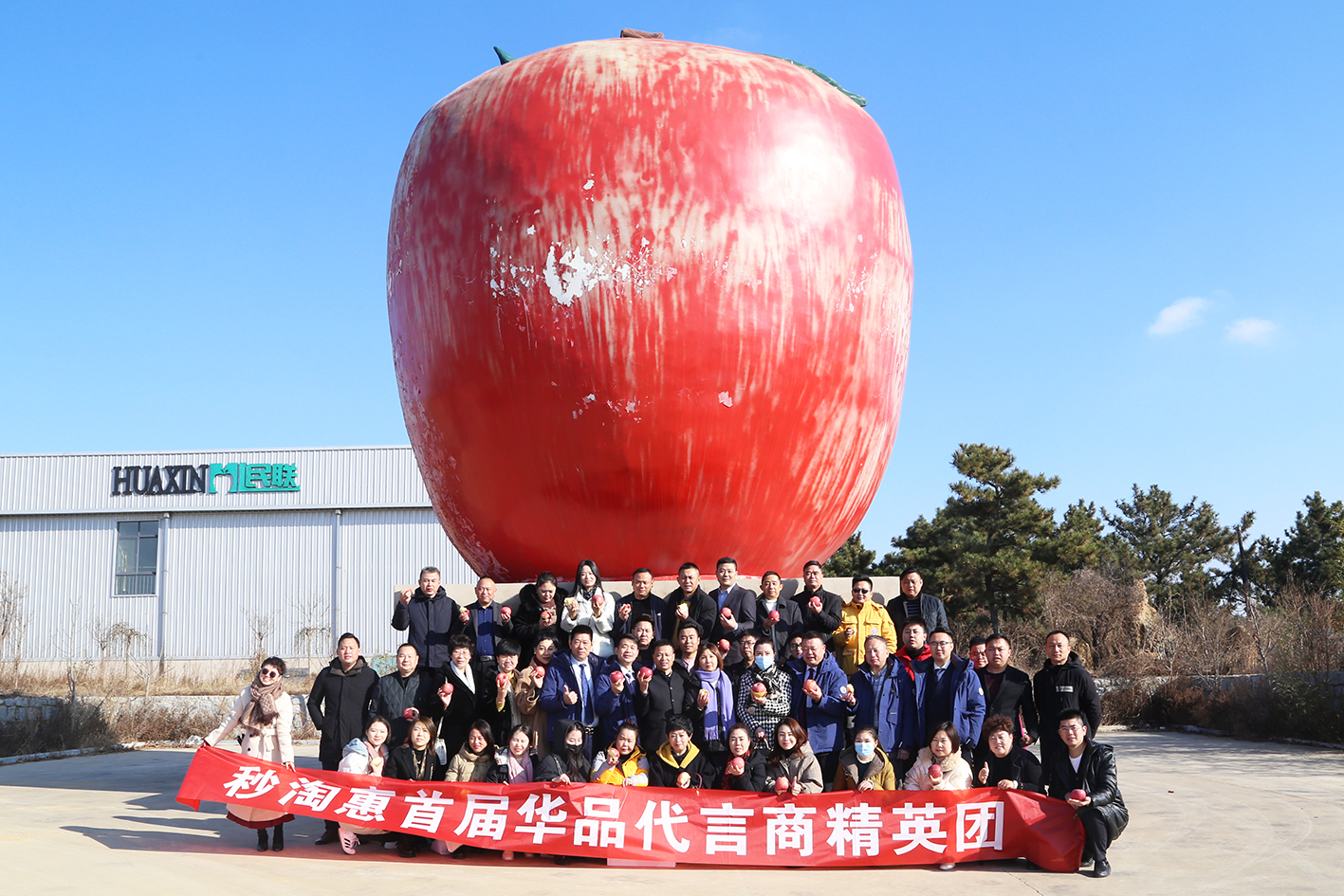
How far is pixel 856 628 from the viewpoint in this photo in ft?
24.0

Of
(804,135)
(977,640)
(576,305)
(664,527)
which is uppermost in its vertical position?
(804,135)

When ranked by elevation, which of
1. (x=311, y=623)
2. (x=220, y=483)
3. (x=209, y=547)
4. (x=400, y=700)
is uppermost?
(x=220, y=483)

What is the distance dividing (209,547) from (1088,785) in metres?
25.8

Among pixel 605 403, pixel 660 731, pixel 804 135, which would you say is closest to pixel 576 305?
pixel 605 403

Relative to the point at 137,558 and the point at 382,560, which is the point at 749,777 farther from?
the point at 137,558

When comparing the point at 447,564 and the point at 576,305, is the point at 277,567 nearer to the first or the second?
the point at 447,564

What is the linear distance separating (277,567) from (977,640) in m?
23.5

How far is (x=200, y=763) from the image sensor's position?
256 inches

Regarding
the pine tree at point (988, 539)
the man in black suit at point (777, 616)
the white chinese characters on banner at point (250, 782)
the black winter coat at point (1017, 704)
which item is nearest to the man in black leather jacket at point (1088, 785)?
the black winter coat at point (1017, 704)

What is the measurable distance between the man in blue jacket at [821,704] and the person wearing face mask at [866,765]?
0.13m

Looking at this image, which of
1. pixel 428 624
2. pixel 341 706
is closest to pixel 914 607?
pixel 428 624

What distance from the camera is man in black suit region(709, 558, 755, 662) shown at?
7.16 meters

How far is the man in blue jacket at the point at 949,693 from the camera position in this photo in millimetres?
6457

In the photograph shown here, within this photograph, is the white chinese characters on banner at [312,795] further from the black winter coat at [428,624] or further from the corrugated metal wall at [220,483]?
the corrugated metal wall at [220,483]
